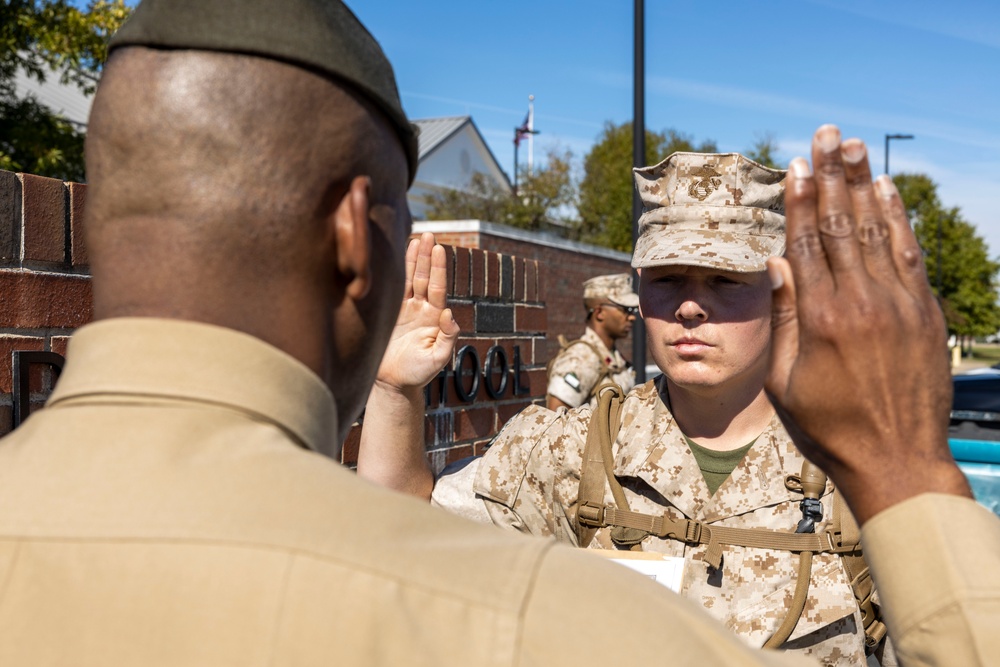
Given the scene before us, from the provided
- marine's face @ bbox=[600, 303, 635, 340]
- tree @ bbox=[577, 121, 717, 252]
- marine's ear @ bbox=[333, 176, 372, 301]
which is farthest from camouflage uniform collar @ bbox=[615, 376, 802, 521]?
tree @ bbox=[577, 121, 717, 252]

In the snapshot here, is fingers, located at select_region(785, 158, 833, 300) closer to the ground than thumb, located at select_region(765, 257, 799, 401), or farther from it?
farther from it

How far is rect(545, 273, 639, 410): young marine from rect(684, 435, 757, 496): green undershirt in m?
3.65

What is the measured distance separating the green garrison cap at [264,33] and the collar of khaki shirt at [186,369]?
0.31 metres

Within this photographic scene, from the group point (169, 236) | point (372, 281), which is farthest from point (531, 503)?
point (169, 236)

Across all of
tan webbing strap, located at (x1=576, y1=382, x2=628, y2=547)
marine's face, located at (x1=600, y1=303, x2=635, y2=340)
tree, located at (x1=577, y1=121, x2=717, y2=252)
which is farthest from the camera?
tree, located at (x1=577, y1=121, x2=717, y2=252)

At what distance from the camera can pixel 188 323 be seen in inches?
38.9

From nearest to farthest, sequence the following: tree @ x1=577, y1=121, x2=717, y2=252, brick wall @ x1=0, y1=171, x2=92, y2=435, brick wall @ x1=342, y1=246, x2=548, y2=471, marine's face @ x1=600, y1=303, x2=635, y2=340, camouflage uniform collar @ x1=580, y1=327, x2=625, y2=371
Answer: brick wall @ x1=0, y1=171, x2=92, y2=435, brick wall @ x1=342, y1=246, x2=548, y2=471, camouflage uniform collar @ x1=580, y1=327, x2=625, y2=371, marine's face @ x1=600, y1=303, x2=635, y2=340, tree @ x1=577, y1=121, x2=717, y2=252

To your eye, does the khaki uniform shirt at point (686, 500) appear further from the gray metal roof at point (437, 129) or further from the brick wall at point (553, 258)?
the gray metal roof at point (437, 129)

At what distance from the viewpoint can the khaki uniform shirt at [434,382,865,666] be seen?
7.29 feet

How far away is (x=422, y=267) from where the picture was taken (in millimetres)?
2271

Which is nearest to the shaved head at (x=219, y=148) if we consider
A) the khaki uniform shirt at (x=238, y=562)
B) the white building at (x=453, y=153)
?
the khaki uniform shirt at (x=238, y=562)

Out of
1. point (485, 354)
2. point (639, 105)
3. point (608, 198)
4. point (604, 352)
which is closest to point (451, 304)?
point (485, 354)

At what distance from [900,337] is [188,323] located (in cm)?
79

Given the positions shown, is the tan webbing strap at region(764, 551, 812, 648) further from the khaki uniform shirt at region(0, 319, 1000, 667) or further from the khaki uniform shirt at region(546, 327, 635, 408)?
the khaki uniform shirt at region(546, 327, 635, 408)
